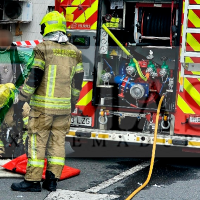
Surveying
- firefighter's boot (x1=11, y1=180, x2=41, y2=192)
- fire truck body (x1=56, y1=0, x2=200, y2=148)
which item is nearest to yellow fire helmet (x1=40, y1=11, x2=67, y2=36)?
fire truck body (x1=56, y1=0, x2=200, y2=148)

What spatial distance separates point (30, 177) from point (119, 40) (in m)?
2.83

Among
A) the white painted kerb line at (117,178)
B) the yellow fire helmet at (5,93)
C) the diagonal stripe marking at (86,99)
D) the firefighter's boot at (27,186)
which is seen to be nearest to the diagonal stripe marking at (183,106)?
the white painted kerb line at (117,178)

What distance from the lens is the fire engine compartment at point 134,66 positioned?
7.25m

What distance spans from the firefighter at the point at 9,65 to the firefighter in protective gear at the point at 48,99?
60.5 inches

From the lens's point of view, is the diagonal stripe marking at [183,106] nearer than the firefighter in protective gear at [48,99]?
No

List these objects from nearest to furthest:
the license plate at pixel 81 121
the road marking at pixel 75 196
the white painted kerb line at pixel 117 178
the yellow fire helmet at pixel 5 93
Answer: the road marking at pixel 75 196 < the white painted kerb line at pixel 117 178 < the yellow fire helmet at pixel 5 93 < the license plate at pixel 81 121

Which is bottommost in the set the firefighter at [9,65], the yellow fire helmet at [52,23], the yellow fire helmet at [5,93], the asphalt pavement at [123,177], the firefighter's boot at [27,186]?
the asphalt pavement at [123,177]

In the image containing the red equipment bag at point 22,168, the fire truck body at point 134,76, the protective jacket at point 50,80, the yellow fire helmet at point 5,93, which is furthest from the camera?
the fire truck body at point 134,76

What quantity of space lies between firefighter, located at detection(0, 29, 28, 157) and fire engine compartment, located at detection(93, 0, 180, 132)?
1088 mm

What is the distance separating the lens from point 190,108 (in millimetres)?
7004

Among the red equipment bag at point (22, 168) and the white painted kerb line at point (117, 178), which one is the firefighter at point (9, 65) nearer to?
the red equipment bag at point (22, 168)

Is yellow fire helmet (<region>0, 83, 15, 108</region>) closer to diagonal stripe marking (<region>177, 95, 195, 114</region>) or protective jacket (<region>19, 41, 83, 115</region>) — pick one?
protective jacket (<region>19, 41, 83, 115</region>)

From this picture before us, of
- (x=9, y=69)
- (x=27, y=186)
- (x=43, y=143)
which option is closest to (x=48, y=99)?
(x=43, y=143)

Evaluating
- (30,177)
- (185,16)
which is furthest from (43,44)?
(185,16)
